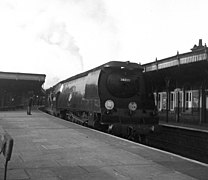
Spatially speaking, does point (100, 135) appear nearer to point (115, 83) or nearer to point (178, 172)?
point (115, 83)

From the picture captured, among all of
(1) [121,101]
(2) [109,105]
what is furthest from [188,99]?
(2) [109,105]

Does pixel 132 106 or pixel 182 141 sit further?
pixel 182 141

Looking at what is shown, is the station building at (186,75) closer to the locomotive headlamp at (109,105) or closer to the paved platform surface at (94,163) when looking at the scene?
the locomotive headlamp at (109,105)

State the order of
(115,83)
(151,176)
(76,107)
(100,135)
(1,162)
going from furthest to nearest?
(76,107) < (115,83) < (100,135) < (1,162) < (151,176)

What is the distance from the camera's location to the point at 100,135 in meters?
12.2

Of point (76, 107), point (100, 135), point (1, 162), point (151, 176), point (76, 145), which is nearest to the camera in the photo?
point (151, 176)

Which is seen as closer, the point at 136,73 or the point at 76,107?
the point at 136,73

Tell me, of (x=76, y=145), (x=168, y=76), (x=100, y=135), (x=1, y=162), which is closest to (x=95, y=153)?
(x=76, y=145)

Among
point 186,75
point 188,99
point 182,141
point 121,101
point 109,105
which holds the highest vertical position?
point 186,75

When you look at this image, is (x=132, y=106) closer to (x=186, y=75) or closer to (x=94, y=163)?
(x=94, y=163)

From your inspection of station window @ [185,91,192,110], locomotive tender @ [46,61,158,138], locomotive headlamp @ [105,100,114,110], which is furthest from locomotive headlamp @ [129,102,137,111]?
station window @ [185,91,192,110]

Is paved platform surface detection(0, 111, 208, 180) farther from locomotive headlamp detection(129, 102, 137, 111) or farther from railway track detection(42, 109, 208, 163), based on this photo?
railway track detection(42, 109, 208, 163)

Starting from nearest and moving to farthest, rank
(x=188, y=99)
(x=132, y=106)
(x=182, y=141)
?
(x=132, y=106) → (x=182, y=141) → (x=188, y=99)

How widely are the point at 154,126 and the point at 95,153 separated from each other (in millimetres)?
5166
